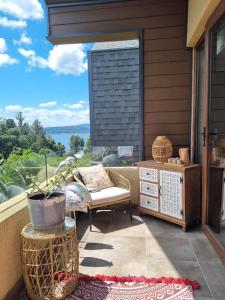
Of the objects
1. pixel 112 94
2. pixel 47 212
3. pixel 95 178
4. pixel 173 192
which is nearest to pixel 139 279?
pixel 47 212

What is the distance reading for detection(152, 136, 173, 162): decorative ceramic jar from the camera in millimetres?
3125

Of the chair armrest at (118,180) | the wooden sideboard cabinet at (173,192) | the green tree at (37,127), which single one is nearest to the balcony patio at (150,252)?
the wooden sideboard cabinet at (173,192)

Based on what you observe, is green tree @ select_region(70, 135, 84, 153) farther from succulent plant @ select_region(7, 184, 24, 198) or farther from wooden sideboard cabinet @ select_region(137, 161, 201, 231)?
succulent plant @ select_region(7, 184, 24, 198)

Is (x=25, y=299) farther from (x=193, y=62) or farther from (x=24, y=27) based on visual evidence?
(x=24, y=27)

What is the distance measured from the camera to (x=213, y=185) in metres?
2.57

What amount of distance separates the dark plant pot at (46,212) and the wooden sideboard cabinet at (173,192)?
4.95 feet

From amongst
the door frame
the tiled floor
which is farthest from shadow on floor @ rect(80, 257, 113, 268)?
the door frame

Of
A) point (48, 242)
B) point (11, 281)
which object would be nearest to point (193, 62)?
point (48, 242)

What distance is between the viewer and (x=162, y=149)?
3.13 meters

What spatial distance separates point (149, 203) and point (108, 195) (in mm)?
566

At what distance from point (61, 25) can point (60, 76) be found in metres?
4.41

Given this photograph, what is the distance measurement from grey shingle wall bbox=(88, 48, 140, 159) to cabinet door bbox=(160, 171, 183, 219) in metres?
1.60

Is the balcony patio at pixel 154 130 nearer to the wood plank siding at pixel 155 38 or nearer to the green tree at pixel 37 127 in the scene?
the wood plank siding at pixel 155 38

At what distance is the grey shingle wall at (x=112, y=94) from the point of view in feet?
14.9
